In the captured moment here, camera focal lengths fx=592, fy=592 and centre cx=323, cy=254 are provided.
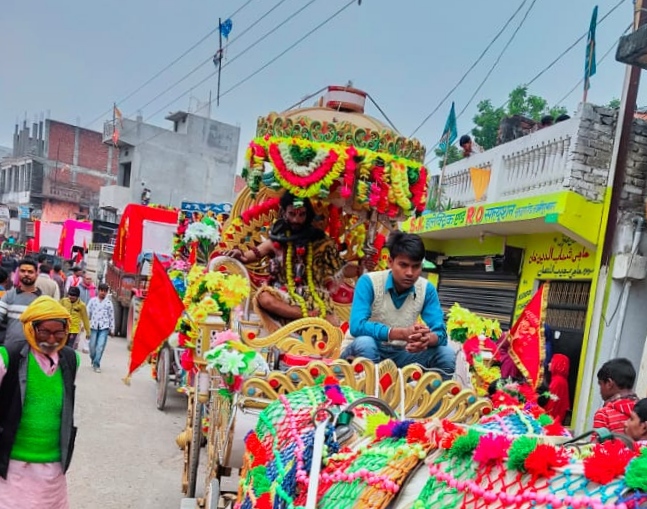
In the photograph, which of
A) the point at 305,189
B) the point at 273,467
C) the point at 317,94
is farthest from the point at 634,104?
the point at 273,467

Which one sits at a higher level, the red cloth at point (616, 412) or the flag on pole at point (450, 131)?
the flag on pole at point (450, 131)

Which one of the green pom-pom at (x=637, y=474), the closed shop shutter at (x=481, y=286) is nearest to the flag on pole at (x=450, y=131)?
the closed shop shutter at (x=481, y=286)

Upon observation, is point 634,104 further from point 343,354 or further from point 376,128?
point 343,354

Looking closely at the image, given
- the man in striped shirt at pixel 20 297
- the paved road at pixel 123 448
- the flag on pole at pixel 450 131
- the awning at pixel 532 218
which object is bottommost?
the paved road at pixel 123 448

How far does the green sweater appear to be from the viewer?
306 centimetres

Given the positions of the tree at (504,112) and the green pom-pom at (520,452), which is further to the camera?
the tree at (504,112)

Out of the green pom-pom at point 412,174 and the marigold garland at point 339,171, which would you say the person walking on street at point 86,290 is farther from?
the green pom-pom at point 412,174

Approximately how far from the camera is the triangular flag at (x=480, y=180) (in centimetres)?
1031

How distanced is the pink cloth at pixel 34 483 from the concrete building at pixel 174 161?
2704cm

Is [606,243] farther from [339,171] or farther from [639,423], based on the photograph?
[639,423]

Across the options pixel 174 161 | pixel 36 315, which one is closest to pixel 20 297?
pixel 36 315

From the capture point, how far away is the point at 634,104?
7.38m

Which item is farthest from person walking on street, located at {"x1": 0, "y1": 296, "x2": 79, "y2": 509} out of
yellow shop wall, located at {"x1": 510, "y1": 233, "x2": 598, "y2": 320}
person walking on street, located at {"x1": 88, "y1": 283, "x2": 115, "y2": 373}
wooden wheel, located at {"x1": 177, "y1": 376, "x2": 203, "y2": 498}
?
person walking on street, located at {"x1": 88, "y1": 283, "x2": 115, "y2": 373}

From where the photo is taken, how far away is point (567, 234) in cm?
788
